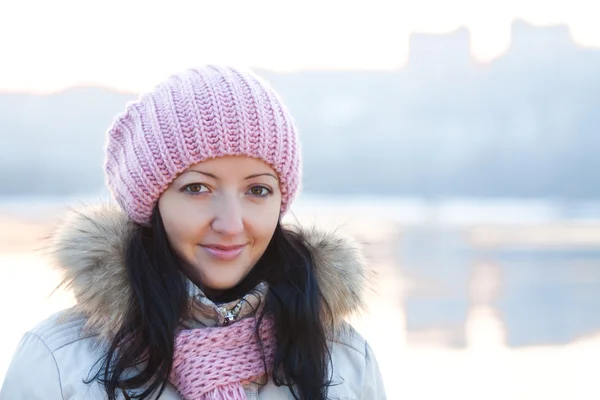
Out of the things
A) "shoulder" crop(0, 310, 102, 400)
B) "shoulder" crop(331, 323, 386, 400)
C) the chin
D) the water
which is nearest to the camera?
"shoulder" crop(0, 310, 102, 400)

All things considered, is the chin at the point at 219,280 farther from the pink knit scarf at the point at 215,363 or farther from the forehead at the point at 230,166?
the forehead at the point at 230,166

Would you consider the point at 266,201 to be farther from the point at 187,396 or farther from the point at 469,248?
the point at 469,248

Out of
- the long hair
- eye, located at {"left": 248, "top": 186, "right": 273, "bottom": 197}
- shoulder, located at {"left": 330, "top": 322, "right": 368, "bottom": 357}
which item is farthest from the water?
eye, located at {"left": 248, "top": 186, "right": 273, "bottom": 197}

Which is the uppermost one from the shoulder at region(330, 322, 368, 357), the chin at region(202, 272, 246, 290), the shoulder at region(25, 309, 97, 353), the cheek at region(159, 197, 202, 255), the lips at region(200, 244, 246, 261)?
the cheek at region(159, 197, 202, 255)

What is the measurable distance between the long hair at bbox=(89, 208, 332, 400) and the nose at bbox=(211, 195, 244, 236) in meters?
0.14

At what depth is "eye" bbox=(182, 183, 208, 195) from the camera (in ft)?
5.78

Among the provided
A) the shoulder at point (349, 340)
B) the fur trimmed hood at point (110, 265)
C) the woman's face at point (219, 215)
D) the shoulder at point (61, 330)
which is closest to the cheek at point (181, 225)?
the woman's face at point (219, 215)

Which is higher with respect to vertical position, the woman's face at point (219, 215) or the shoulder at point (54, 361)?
the woman's face at point (219, 215)

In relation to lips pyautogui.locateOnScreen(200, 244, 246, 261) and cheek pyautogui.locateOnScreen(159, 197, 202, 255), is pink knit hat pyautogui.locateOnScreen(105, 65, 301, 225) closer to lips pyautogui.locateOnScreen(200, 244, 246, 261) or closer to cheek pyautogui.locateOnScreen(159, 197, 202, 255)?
cheek pyautogui.locateOnScreen(159, 197, 202, 255)

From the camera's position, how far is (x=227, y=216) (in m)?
1.74

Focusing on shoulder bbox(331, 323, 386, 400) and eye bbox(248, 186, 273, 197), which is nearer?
eye bbox(248, 186, 273, 197)

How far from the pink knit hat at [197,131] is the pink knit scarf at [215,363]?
29cm

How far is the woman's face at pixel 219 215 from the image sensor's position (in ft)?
5.73

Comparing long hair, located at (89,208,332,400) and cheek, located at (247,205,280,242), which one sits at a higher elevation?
cheek, located at (247,205,280,242)
